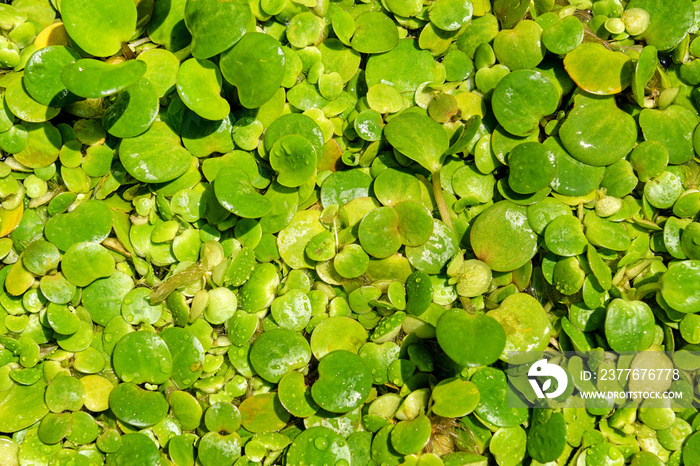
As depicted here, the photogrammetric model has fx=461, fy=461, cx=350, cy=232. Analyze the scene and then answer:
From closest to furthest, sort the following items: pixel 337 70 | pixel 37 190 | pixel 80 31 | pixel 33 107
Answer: pixel 80 31
pixel 33 107
pixel 37 190
pixel 337 70

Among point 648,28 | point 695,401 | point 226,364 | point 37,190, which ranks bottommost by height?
point 226,364

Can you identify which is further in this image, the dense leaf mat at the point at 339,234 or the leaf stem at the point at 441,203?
the leaf stem at the point at 441,203

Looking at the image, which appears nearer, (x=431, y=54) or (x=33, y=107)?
(x=33, y=107)

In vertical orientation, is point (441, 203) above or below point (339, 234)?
above

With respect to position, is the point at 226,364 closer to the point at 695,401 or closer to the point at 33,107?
the point at 33,107

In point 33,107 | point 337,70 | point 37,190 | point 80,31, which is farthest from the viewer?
point 337,70

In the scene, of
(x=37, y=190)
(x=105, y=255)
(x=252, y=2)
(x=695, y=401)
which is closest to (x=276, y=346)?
(x=105, y=255)

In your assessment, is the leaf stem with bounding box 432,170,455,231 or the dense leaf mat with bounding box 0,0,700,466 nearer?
the dense leaf mat with bounding box 0,0,700,466

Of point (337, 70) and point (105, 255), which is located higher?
point (337, 70)

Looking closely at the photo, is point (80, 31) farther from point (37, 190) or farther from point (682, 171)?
point (682, 171)
